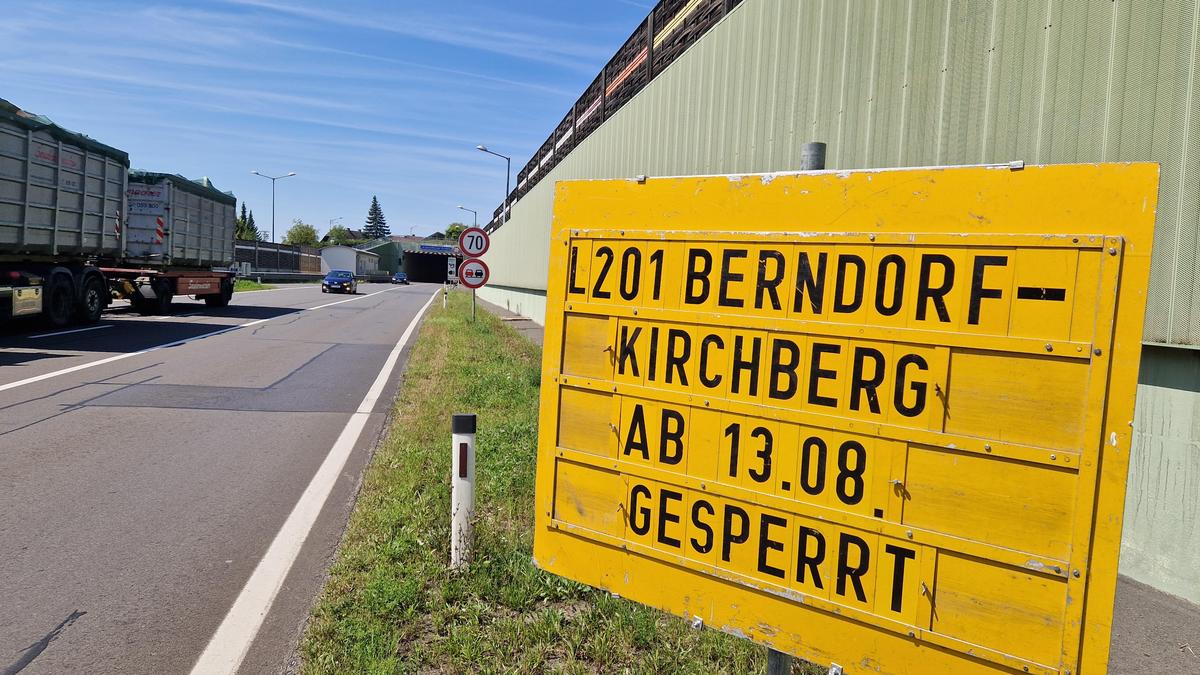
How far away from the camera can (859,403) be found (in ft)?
7.62

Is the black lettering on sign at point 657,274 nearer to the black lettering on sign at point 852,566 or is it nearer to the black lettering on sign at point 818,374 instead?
the black lettering on sign at point 818,374

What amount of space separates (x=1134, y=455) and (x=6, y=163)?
1728cm

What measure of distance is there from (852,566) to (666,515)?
64cm

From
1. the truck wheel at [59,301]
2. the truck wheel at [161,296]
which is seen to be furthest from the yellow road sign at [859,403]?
the truck wheel at [161,296]

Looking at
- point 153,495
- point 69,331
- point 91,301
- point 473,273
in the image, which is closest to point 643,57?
point 473,273

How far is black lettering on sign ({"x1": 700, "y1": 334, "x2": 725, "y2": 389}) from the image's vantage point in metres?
2.59

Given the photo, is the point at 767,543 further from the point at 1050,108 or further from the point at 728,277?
the point at 1050,108

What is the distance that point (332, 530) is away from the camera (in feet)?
16.7

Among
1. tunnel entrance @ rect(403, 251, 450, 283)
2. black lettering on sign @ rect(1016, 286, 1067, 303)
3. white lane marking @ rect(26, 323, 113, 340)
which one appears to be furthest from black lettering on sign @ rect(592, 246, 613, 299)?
tunnel entrance @ rect(403, 251, 450, 283)

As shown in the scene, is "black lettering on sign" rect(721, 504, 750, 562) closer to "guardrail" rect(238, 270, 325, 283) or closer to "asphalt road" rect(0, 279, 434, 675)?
"asphalt road" rect(0, 279, 434, 675)

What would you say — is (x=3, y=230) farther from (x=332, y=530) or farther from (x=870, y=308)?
(x=870, y=308)

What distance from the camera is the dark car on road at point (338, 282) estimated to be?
46.4 meters

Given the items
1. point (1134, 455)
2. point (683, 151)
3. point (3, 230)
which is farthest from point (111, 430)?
point (3, 230)

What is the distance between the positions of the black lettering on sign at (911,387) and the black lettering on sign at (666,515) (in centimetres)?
81
